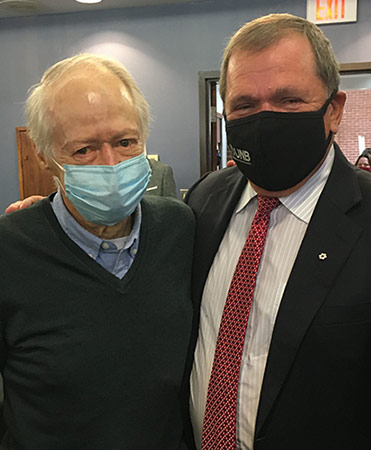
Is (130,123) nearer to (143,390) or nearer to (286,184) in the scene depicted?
(286,184)

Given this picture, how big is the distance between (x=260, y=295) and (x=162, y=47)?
3506 millimetres

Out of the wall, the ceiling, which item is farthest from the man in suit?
the ceiling

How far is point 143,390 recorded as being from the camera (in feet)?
3.89

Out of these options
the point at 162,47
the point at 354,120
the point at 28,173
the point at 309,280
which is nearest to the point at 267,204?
the point at 309,280

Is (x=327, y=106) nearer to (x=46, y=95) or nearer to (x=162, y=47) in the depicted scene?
(x=46, y=95)

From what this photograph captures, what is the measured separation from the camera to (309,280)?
111 cm

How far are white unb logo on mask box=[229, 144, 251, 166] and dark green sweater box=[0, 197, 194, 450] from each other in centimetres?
40

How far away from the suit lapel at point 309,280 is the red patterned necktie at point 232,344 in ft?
0.32

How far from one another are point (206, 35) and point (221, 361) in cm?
352

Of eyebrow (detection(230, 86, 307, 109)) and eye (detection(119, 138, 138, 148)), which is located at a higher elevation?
eyebrow (detection(230, 86, 307, 109))

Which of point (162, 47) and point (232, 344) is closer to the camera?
point (232, 344)

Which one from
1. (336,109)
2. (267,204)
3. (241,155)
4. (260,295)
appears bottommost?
(260,295)

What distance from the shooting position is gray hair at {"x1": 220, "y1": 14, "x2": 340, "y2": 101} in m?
1.16

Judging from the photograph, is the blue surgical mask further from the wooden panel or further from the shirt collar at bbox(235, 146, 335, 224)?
the wooden panel
